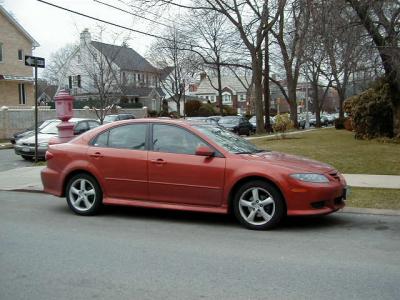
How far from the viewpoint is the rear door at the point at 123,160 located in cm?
798

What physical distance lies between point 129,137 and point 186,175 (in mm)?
1250

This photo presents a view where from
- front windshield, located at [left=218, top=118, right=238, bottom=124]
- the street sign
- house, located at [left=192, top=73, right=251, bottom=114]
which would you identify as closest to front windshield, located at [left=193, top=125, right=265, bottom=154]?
the street sign

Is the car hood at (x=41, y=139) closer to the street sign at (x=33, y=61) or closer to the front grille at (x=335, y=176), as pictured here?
the street sign at (x=33, y=61)

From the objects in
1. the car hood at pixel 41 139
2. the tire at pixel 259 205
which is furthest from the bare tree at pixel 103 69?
the tire at pixel 259 205

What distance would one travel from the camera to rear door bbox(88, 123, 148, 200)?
26.2 ft

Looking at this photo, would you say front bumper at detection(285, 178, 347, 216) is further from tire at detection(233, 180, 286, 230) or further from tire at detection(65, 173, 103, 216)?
tire at detection(65, 173, 103, 216)

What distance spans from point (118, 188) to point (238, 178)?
193cm

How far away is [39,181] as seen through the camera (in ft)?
39.7

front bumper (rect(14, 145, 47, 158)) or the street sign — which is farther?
front bumper (rect(14, 145, 47, 158))

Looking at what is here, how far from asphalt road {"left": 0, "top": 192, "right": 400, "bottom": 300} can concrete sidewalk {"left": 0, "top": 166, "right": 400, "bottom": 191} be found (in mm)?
2611

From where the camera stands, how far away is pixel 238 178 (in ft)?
24.1

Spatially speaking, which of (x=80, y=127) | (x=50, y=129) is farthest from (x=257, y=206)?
(x=80, y=127)

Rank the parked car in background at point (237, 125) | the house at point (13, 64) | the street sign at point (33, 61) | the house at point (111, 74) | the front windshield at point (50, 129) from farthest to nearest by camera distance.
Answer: the house at point (13, 64) → the parked car in background at point (237, 125) → the house at point (111, 74) → the front windshield at point (50, 129) → the street sign at point (33, 61)

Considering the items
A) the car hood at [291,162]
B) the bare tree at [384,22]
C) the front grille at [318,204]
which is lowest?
the front grille at [318,204]
